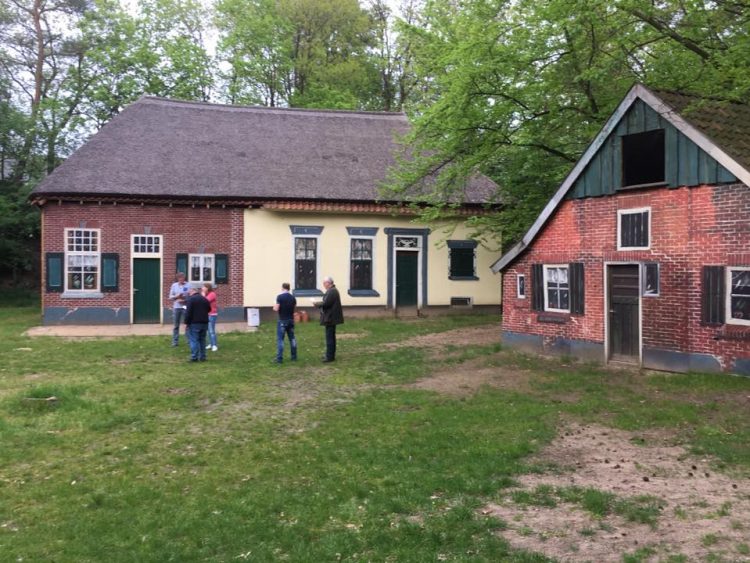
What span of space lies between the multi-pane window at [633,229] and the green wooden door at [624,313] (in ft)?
1.41

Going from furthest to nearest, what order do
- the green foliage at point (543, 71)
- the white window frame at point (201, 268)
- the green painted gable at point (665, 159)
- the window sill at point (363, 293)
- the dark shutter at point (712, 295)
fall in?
the window sill at point (363, 293) → the white window frame at point (201, 268) → the green foliage at point (543, 71) → the green painted gable at point (665, 159) → the dark shutter at point (712, 295)

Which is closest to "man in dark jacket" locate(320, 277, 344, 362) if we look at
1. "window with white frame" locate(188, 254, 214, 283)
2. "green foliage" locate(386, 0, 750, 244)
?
"green foliage" locate(386, 0, 750, 244)

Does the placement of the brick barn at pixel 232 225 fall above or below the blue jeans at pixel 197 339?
above

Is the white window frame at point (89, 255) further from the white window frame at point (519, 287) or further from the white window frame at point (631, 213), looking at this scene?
the white window frame at point (631, 213)

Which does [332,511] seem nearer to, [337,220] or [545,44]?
[545,44]

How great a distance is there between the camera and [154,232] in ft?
66.0

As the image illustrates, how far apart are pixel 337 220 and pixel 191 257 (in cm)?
525

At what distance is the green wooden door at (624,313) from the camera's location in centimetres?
1180

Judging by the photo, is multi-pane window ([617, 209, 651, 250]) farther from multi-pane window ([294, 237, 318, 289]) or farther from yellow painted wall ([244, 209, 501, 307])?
multi-pane window ([294, 237, 318, 289])

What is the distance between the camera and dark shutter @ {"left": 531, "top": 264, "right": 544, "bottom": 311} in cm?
1364

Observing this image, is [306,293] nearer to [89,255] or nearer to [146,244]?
[146,244]

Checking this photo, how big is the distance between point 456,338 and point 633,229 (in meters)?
6.40

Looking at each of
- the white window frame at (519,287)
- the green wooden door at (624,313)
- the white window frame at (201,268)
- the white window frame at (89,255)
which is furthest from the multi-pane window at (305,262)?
the green wooden door at (624,313)

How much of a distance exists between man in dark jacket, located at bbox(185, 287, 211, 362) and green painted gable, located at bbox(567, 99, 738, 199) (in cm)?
823
